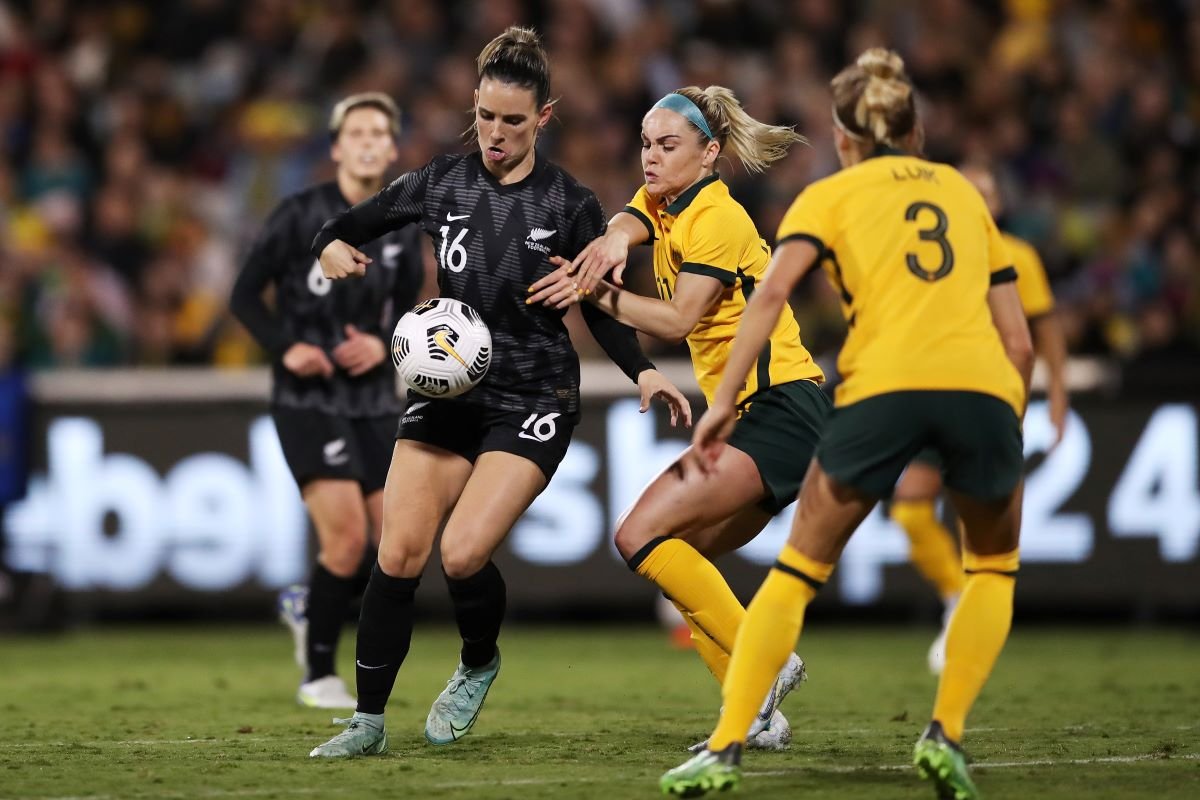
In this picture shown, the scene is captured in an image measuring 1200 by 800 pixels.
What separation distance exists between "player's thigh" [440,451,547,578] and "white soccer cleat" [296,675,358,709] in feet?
6.23

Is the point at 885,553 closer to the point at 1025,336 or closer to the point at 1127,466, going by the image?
the point at 1127,466

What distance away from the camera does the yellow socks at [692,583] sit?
6.17 meters

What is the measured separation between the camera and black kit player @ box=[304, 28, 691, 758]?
6.07 m

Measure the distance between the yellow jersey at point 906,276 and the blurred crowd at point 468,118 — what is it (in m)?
6.84

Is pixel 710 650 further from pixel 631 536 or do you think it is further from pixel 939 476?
pixel 939 476

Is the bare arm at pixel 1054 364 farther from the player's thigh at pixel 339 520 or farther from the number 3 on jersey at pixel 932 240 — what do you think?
the number 3 on jersey at pixel 932 240

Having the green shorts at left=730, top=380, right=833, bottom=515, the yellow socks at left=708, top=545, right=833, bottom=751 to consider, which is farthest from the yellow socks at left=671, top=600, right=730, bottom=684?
the yellow socks at left=708, top=545, right=833, bottom=751

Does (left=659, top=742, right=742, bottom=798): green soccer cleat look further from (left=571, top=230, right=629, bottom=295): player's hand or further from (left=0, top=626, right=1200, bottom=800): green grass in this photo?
(left=571, top=230, right=629, bottom=295): player's hand

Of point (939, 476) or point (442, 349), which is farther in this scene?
point (939, 476)

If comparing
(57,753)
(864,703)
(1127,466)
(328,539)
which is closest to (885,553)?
(1127,466)

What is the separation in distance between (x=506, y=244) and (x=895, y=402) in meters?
1.68

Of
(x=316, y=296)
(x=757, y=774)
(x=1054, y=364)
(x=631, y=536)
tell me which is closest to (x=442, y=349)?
(x=631, y=536)

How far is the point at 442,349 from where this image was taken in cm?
593

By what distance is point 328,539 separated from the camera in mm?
7902
